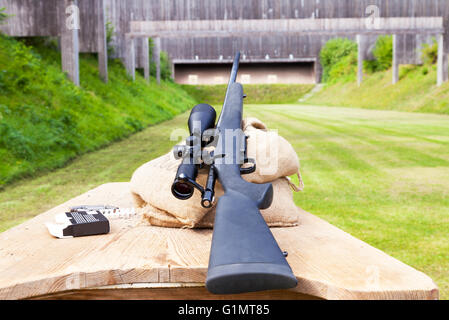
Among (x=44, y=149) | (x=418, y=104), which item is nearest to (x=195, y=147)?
(x=44, y=149)

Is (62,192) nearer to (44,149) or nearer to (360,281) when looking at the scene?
(44,149)

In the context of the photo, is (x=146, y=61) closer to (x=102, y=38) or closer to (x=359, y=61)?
(x=102, y=38)

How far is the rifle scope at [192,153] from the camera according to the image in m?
1.60

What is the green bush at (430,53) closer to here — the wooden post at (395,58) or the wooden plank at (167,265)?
the wooden post at (395,58)

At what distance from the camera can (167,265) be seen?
1.63 m

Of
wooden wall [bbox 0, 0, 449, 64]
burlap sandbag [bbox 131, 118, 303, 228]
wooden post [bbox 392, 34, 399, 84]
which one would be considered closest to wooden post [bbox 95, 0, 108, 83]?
wooden wall [bbox 0, 0, 449, 64]

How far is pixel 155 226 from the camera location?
2303 mm

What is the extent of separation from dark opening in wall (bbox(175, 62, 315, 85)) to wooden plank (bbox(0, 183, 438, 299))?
1753 inches

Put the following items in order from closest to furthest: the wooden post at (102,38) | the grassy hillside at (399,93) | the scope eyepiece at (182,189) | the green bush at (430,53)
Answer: the scope eyepiece at (182,189) < the wooden post at (102,38) < the grassy hillside at (399,93) < the green bush at (430,53)

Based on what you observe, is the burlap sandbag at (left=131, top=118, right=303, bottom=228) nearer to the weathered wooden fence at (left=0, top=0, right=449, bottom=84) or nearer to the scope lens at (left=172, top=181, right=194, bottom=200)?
the scope lens at (left=172, top=181, right=194, bottom=200)

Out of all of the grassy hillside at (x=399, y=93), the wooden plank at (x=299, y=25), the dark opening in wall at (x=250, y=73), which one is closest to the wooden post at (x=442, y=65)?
the grassy hillside at (x=399, y=93)

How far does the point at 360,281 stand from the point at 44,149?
7277mm

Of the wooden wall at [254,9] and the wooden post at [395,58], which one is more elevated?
the wooden wall at [254,9]

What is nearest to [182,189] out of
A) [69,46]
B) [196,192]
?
[196,192]
